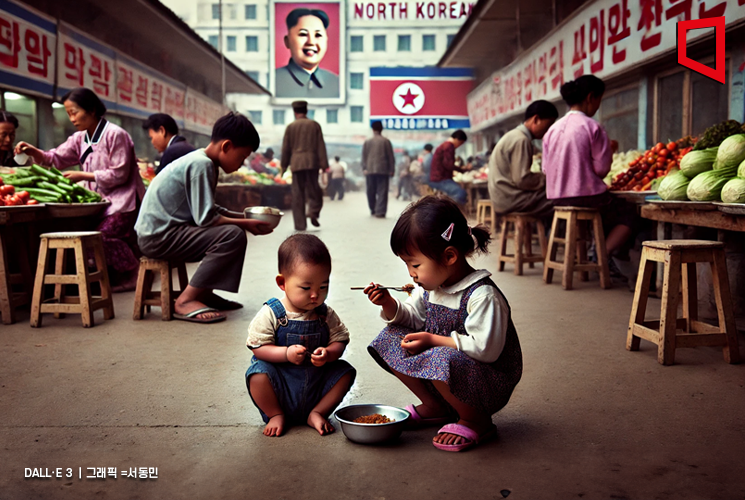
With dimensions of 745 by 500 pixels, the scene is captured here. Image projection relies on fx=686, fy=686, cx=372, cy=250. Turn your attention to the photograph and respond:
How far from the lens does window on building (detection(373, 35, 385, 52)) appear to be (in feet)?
141

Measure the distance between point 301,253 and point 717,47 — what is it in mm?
6943

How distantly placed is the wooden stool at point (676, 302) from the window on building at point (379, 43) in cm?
4106

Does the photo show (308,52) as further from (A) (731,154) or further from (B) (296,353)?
(B) (296,353)

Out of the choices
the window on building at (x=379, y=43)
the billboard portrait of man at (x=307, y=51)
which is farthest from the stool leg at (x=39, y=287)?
the window on building at (x=379, y=43)

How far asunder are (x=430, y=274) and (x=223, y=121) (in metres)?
2.83

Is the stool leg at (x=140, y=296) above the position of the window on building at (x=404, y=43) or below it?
below

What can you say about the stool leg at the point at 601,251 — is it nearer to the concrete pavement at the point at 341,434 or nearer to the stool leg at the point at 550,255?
the stool leg at the point at 550,255

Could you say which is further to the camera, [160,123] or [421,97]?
[421,97]

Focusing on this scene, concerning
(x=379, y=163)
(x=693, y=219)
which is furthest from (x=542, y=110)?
(x=379, y=163)

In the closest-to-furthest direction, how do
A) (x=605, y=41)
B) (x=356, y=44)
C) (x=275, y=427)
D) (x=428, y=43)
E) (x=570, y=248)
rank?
(x=275, y=427) → (x=570, y=248) → (x=605, y=41) → (x=356, y=44) → (x=428, y=43)

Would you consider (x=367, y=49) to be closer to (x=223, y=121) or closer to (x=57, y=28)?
(x=57, y=28)

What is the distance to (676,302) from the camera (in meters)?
3.88

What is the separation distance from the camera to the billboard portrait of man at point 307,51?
36844 mm

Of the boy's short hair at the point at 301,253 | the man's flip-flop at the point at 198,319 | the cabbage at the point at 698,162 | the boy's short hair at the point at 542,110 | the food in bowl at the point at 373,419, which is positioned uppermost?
the boy's short hair at the point at 542,110
